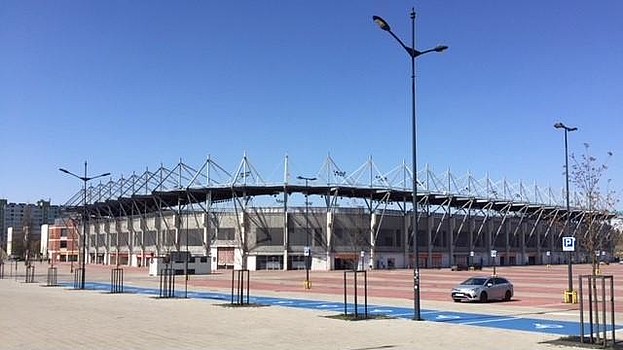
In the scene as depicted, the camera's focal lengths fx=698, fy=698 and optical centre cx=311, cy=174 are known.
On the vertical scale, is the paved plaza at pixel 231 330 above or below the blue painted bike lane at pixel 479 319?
above

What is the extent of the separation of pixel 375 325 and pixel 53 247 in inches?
6921

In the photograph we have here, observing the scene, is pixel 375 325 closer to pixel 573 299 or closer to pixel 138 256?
pixel 573 299

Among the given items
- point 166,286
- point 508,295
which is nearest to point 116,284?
point 166,286

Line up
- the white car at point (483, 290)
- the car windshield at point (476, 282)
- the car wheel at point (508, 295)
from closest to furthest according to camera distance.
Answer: the white car at point (483, 290) → the car windshield at point (476, 282) → the car wheel at point (508, 295)

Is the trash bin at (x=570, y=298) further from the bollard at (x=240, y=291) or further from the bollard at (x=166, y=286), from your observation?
the bollard at (x=166, y=286)

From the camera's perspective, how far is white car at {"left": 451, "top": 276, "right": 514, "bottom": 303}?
3566 cm

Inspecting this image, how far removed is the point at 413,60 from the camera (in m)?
24.9

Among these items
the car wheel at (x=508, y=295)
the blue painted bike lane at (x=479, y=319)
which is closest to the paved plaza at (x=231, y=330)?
the blue painted bike lane at (x=479, y=319)

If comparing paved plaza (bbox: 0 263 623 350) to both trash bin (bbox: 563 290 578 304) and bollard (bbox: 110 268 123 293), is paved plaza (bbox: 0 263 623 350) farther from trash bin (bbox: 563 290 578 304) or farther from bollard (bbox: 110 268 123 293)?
bollard (bbox: 110 268 123 293)

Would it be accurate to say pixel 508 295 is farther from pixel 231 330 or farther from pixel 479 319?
pixel 231 330

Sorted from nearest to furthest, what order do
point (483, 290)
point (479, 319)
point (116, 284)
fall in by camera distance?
1. point (479, 319)
2. point (483, 290)
3. point (116, 284)

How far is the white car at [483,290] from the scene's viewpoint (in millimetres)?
35656

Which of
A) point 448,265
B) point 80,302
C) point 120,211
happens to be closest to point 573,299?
point 80,302

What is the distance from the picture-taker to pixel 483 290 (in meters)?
36.1
